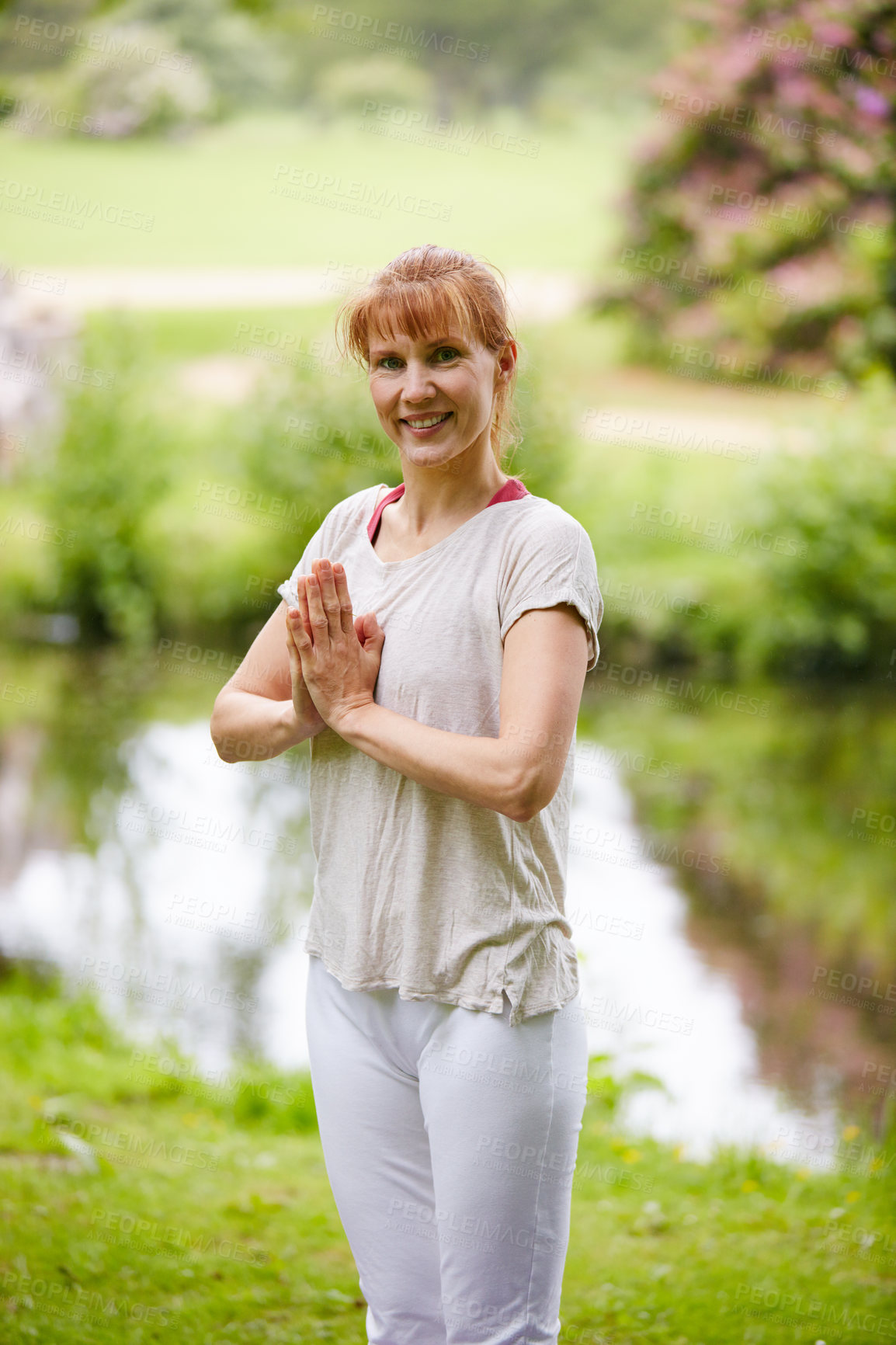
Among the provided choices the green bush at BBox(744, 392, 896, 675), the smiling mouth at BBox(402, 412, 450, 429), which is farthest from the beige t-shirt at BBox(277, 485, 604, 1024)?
the green bush at BBox(744, 392, 896, 675)

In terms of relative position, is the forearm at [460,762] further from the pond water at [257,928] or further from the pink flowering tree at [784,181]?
the pink flowering tree at [784,181]

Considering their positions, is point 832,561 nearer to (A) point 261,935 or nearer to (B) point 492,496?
(A) point 261,935

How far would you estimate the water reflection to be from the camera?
3836 millimetres

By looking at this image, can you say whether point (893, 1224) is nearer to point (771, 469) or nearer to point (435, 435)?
point (435, 435)

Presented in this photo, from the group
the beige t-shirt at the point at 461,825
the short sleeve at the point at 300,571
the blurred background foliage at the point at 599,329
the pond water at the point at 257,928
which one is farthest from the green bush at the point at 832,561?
the beige t-shirt at the point at 461,825

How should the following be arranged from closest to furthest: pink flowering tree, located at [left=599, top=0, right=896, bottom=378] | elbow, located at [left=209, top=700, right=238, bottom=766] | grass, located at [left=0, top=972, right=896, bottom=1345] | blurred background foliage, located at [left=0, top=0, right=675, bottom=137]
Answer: elbow, located at [left=209, top=700, right=238, bottom=766]
grass, located at [left=0, top=972, right=896, bottom=1345]
pink flowering tree, located at [left=599, top=0, right=896, bottom=378]
blurred background foliage, located at [left=0, top=0, right=675, bottom=137]

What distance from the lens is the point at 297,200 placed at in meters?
18.0

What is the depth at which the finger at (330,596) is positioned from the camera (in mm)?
1401

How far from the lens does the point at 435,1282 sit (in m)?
1.52

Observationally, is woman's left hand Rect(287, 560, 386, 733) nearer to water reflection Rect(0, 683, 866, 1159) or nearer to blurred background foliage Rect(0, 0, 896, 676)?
water reflection Rect(0, 683, 866, 1159)

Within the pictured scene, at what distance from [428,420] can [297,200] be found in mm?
17878

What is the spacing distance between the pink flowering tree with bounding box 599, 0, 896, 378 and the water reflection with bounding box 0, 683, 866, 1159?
22.8ft

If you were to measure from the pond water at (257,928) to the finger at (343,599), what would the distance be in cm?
190

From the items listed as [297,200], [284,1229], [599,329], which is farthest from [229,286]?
[284,1229]
